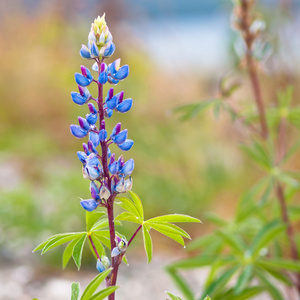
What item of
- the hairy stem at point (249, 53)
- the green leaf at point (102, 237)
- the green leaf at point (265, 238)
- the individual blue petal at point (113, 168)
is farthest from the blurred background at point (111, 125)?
the individual blue petal at point (113, 168)

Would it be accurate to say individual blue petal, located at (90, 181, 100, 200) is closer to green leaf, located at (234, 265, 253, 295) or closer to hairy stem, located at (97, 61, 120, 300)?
hairy stem, located at (97, 61, 120, 300)

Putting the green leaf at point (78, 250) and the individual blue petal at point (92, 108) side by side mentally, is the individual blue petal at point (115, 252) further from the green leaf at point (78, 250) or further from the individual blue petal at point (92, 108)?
the individual blue petal at point (92, 108)

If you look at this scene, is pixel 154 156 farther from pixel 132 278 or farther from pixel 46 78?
pixel 46 78

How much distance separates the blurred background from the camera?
8.02ft

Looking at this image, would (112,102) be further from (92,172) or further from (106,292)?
(106,292)

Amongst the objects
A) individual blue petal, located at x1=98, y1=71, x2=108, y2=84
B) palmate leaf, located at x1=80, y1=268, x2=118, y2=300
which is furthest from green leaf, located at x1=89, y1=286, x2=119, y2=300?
→ individual blue petal, located at x1=98, y1=71, x2=108, y2=84

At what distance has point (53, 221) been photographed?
97.0 inches

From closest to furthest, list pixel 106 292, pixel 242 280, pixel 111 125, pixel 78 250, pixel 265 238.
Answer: pixel 106 292
pixel 78 250
pixel 242 280
pixel 265 238
pixel 111 125

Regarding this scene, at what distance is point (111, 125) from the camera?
391 centimetres

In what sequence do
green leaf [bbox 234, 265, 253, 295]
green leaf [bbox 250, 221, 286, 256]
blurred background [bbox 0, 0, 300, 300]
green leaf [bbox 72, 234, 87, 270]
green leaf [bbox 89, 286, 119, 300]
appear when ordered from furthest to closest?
blurred background [bbox 0, 0, 300, 300] < green leaf [bbox 250, 221, 286, 256] < green leaf [bbox 234, 265, 253, 295] < green leaf [bbox 72, 234, 87, 270] < green leaf [bbox 89, 286, 119, 300]

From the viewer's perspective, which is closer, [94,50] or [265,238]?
[94,50]

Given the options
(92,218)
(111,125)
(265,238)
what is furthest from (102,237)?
(111,125)

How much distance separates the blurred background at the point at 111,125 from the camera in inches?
96.2

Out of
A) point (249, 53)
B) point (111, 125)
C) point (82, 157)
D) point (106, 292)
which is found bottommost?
point (106, 292)
